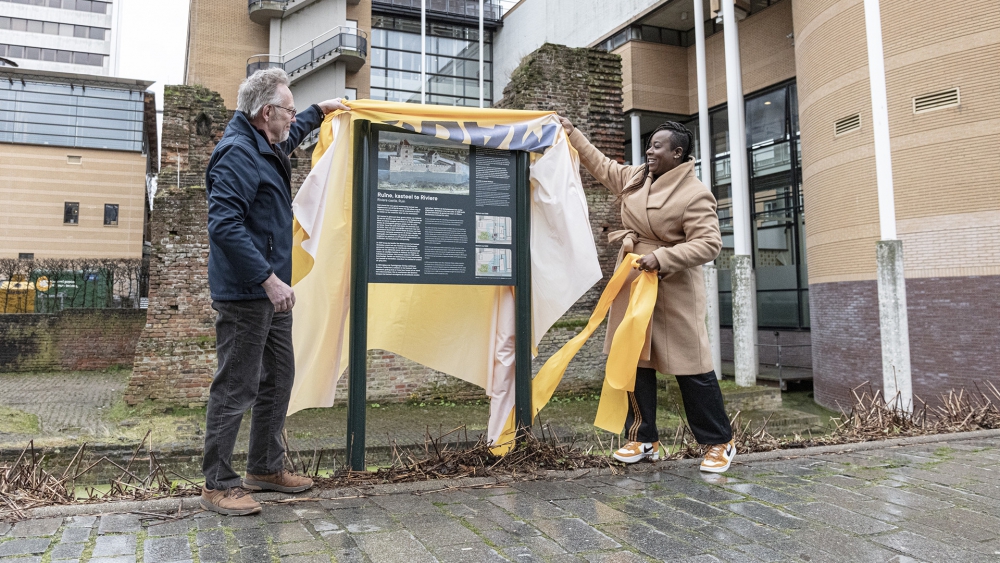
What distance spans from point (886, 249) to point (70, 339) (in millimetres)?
16209

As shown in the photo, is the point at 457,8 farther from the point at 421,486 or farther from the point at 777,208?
the point at 421,486

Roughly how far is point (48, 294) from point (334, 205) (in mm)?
15652

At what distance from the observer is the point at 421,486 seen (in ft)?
11.3

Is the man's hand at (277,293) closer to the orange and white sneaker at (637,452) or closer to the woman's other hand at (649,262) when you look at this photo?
the woman's other hand at (649,262)

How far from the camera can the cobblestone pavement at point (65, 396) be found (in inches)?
334

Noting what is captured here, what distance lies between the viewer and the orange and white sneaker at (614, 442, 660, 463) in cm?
393

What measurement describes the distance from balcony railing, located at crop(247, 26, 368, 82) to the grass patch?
20.0 metres

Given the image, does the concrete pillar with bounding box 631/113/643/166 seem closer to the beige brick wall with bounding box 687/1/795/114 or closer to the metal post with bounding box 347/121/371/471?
the beige brick wall with bounding box 687/1/795/114

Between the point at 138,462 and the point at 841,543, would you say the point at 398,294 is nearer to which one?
the point at 841,543

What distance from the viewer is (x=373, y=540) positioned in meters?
2.60

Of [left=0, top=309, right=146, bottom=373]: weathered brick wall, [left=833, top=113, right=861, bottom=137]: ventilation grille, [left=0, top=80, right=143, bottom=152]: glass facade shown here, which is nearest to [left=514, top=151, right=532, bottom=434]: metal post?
[left=833, top=113, right=861, bottom=137]: ventilation grille

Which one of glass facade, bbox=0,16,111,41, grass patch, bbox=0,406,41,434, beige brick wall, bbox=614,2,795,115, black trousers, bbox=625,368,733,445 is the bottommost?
grass patch, bbox=0,406,41,434

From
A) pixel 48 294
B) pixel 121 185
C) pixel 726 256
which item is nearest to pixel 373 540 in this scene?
pixel 48 294

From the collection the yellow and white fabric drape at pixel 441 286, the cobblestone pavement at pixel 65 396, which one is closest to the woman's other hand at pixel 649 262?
the yellow and white fabric drape at pixel 441 286
